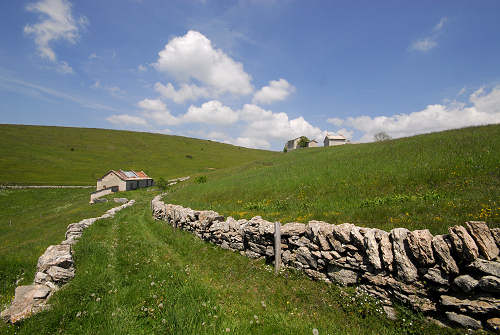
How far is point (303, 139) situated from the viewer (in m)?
89.2

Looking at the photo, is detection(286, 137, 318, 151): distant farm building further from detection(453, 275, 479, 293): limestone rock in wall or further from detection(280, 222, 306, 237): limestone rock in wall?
detection(453, 275, 479, 293): limestone rock in wall

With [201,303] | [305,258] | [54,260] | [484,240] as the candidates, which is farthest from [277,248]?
[54,260]

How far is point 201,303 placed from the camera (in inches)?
265

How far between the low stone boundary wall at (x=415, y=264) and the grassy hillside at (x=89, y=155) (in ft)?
204

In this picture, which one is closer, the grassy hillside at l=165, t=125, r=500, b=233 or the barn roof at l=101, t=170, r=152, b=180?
the grassy hillside at l=165, t=125, r=500, b=233

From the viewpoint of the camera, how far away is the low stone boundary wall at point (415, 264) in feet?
16.3

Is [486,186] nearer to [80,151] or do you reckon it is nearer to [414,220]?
[414,220]

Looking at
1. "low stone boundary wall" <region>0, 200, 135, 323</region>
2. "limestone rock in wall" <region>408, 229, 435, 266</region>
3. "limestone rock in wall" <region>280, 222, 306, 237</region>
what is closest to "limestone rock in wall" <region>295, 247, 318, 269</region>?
"limestone rock in wall" <region>280, 222, 306, 237</region>

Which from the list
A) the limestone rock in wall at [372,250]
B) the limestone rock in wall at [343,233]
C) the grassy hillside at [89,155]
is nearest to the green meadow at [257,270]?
the limestone rock in wall at [372,250]

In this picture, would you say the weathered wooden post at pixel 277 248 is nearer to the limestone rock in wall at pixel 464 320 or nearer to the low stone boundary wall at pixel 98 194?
the limestone rock in wall at pixel 464 320

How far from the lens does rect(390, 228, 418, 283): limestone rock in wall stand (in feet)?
19.2

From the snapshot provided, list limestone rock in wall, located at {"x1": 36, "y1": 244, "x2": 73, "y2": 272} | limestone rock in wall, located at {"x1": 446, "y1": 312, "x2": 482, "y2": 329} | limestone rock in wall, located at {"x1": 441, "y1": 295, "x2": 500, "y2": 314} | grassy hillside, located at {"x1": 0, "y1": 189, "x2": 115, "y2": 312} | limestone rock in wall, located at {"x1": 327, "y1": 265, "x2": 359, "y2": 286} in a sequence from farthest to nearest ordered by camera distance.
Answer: grassy hillside, located at {"x1": 0, "y1": 189, "x2": 115, "y2": 312}, limestone rock in wall, located at {"x1": 36, "y1": 244, "x2": 73, "y2": 272}, limestone rock in wall, located at {"x1": 327, "y1": 265, "x2": 359, "y2": 286}, limestone rock in wall, located at {"x1": 446, "y1": 312, "x2": 482, "y2": 329}, limestone rock in wall, located at {"x1": 441, "y1": 295, "x2": 500, "y2": 314}

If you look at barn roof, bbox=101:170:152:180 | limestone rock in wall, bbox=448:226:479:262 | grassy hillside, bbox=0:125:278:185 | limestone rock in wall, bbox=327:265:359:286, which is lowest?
limestone rock in wall, bbox=327:265:359:286

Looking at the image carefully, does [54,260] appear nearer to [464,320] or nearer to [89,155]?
[464,320]
